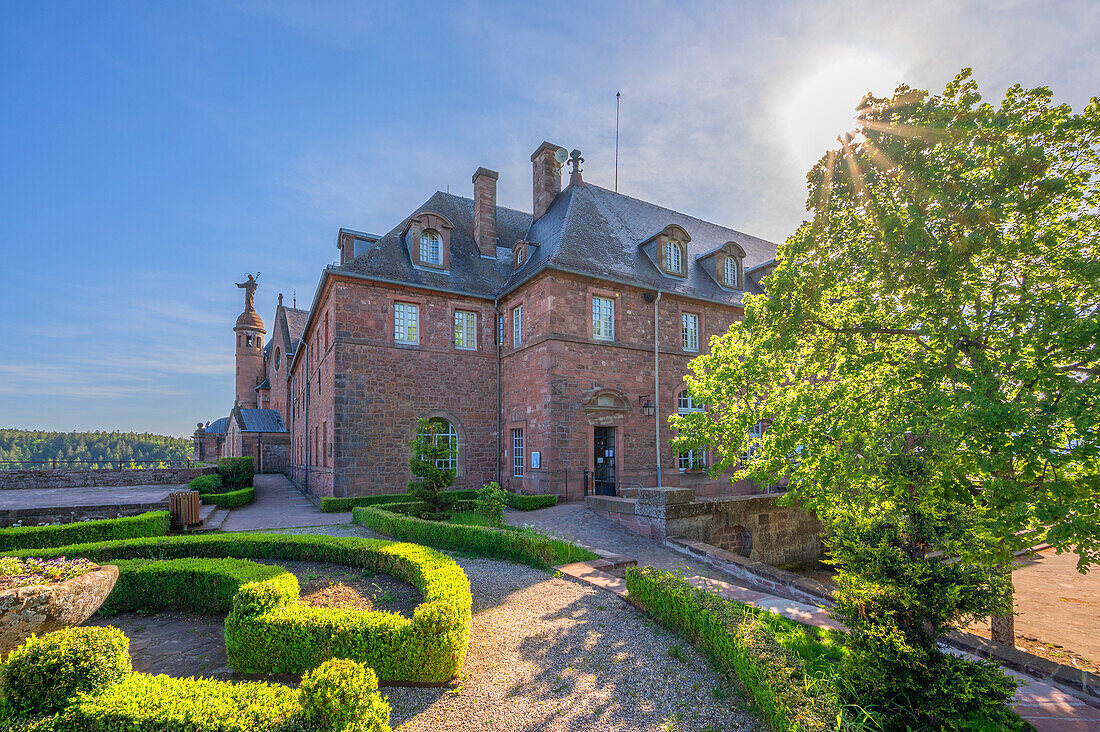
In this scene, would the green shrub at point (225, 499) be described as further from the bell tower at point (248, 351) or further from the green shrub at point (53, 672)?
the bell tower at point (248, 351)

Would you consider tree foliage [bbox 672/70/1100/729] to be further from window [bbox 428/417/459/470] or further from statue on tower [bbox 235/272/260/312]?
statue on tower [bbox 235/272/260/312]

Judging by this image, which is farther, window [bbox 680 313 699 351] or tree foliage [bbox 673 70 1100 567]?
window [bbox 680 313 699 351]

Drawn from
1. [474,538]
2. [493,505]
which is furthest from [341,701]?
[493,505]

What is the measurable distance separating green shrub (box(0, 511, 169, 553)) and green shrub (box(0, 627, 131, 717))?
8.80 metres

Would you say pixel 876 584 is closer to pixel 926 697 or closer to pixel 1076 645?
pixel 926 697

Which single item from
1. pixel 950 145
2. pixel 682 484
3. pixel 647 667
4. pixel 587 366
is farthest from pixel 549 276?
pixel 647 667

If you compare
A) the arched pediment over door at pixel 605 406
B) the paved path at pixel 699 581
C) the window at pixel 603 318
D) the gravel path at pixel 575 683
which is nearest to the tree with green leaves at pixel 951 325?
the paved path at pixel 699 581

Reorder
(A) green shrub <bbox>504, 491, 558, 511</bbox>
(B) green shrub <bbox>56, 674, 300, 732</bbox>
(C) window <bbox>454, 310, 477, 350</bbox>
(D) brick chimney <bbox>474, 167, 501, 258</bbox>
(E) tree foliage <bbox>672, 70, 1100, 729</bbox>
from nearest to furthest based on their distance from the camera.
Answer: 1. (B) green shrub <bbox>56, 674, 300, 732</bbox>
2. (E) tree foliage <bbox>672, 70, 1100, 729</bbox>
3. (A) green shrub <bbox>504, 491, 558, 511</bbox>
4. (C) window <bbox>454, 310, 477, 350</bbox>
5. (D) brick chimney <bbox>474, 167, 501, 258</bbox>

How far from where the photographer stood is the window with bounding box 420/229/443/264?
19.4m

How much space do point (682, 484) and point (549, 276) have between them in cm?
942

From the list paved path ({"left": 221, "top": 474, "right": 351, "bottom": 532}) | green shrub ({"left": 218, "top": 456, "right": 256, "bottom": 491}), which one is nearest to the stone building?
paved path ({"left": 221, "top": 474, "right": 351, "bottom": 532})

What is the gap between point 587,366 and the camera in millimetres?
17906

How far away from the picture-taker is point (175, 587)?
744 cm

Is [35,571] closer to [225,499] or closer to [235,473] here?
→ [225,499]
